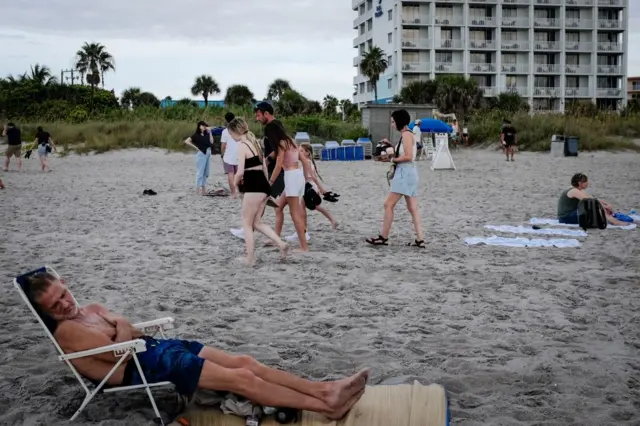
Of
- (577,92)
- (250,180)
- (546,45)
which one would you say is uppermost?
(546,45)

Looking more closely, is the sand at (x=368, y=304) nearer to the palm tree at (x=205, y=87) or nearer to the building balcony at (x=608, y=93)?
the building balcony at (x=608, y=93)

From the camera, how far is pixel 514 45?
72000 mm

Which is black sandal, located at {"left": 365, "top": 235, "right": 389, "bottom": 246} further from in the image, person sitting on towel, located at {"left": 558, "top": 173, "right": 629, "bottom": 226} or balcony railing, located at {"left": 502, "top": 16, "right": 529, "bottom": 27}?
balcony railing, located at {"left": 502, "top": 16, "right": 529, "bottom": 27}

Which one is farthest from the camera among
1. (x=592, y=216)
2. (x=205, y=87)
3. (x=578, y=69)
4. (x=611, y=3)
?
(x=205, y=87)

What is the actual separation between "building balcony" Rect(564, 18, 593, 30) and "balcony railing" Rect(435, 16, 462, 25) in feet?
35.5

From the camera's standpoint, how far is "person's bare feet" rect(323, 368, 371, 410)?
139 inches

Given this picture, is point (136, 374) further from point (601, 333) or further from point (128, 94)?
point (128, 94)

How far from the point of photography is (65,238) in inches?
385

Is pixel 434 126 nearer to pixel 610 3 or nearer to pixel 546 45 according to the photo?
pixel 546 45

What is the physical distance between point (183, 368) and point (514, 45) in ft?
241

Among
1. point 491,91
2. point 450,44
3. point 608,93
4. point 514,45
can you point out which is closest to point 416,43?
point 450,44

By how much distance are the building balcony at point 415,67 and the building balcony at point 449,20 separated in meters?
4.36

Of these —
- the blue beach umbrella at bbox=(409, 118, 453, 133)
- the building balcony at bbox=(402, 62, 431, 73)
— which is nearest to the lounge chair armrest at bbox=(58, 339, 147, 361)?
the blue beach umbrella at bbox=(409, 118, 453, 133)

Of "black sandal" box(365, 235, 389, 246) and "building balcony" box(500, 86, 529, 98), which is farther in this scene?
"building balcony" box(500, 86, 529, 98)
